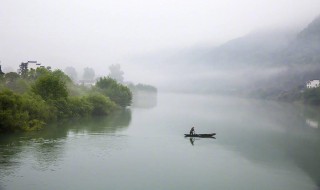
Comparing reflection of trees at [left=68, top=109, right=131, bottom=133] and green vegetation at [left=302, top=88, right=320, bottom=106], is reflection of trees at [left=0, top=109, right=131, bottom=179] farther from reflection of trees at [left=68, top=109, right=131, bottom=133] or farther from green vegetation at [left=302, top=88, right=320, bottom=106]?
green vegetation at [left=302, top=88, right=320, bottom=106]

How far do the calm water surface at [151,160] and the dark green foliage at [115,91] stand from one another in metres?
38.9

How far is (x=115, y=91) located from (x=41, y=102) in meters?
43.2

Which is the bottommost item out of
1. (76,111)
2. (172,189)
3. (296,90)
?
(172,189)

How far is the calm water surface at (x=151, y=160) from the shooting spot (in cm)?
3156

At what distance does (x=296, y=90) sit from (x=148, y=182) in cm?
16427

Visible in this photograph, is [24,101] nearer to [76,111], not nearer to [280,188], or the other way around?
[76,111]

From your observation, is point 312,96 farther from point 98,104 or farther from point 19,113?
point 19,113

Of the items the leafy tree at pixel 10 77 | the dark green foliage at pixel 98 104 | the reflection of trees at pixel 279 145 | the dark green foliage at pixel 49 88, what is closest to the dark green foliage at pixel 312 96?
the reflection of trees at pixel 279 145

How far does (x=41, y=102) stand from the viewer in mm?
60188

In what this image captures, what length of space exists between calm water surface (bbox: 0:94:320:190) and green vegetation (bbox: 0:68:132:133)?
300cm

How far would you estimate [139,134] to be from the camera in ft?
191

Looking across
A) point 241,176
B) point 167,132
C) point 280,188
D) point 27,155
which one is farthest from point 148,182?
point 167,132

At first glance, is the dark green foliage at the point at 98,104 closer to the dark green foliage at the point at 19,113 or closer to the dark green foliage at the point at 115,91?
the dark green foliage at the point at 115,91

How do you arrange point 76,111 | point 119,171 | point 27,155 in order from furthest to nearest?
1. point 76,111
2. point 27,155
3. point 119,171
